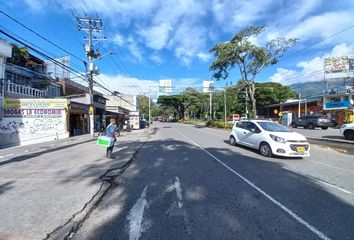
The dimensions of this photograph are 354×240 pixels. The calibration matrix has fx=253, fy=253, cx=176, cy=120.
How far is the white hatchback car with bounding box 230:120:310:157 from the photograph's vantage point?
33.7 feet

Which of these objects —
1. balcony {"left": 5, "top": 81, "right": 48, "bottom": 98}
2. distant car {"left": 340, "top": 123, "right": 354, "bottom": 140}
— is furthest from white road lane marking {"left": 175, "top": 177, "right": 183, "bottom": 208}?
balcony {"left": 5, "top": 81, "right": 48, "bottom": 98}

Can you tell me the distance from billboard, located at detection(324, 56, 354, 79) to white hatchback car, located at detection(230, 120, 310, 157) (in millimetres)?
40919

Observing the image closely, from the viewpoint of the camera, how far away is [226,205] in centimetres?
498

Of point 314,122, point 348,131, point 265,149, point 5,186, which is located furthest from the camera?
point 314,122

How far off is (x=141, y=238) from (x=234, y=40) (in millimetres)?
31648

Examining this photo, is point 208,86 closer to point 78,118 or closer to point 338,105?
point 338,105

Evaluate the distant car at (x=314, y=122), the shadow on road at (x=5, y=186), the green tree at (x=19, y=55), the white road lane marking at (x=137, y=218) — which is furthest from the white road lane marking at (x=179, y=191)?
the distant car at (x=314, y=122)

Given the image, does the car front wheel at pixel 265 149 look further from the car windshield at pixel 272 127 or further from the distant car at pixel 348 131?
the distant car at pixel 348 131

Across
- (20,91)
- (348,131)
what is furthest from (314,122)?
(20,91)

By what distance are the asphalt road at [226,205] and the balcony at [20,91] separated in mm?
22648

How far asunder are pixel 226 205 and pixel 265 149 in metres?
6.91

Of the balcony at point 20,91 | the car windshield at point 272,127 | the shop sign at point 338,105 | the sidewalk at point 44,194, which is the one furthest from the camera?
the shop sign at point 338,105

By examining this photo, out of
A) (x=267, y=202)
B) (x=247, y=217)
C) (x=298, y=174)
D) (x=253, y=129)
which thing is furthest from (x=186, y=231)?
(x=253, y=129)

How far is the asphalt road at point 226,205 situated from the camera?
3881mm
